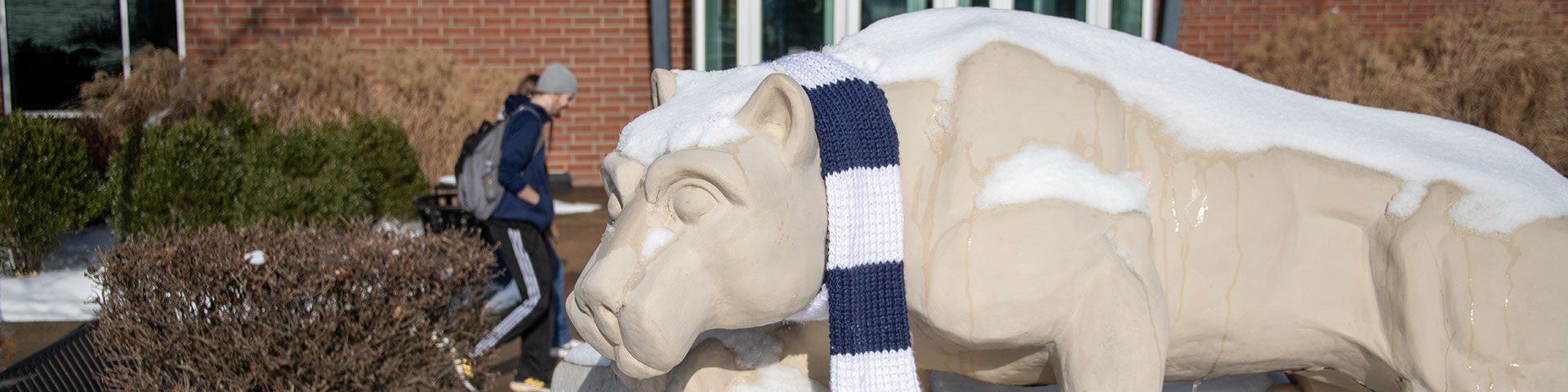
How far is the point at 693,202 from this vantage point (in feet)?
5.73

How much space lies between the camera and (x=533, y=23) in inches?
385

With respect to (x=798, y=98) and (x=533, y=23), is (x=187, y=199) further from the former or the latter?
(x=798, y=98)

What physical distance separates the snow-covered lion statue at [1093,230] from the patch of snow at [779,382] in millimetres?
154

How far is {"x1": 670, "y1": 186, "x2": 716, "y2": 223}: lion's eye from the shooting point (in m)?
1.75

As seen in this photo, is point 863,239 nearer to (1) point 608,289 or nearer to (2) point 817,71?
(2) point 817,71

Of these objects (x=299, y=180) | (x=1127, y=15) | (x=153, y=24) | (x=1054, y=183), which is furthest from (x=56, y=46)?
(x=1054, y=183)

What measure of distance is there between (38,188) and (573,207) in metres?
3.66

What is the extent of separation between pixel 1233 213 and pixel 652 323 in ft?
3.48

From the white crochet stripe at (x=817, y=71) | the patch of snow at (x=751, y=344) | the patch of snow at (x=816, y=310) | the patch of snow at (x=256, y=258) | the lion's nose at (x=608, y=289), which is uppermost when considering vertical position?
the white crochet stripe at (x=817, y=71)

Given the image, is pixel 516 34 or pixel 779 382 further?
pixel 516 34

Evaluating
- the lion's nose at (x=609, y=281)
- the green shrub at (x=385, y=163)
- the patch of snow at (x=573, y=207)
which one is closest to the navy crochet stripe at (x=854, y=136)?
the lion's nose at (x=609, y=281)

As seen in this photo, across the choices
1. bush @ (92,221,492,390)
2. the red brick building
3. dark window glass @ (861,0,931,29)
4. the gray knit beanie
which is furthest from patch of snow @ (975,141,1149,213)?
the red brick building

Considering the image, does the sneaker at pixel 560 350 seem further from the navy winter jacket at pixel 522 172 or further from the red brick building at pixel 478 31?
the red brick building at pixel 478 31

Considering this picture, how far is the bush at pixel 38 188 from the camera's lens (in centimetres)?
588
